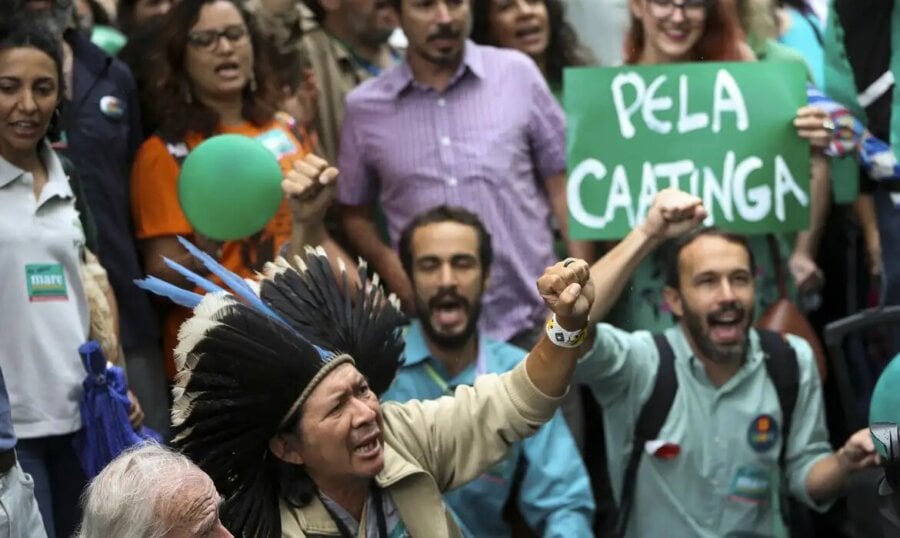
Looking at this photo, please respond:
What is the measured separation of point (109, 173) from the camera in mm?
7062

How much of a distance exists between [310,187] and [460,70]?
1.23m

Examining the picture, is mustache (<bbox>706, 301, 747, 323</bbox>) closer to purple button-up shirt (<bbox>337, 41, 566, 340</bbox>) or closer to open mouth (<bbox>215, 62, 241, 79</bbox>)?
purple button-up shirt (<bbox>337, 41, 566, 340</bbox>)

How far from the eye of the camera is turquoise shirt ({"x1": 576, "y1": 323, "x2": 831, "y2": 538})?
677 cm

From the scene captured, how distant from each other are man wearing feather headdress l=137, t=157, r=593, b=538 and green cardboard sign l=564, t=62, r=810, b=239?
161 cm

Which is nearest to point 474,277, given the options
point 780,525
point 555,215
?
point 555,215

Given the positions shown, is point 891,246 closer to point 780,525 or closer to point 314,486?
point 780,525

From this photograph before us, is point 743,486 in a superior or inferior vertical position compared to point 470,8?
inferior

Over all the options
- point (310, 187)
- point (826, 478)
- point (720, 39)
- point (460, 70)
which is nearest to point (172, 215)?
point (310, 187)

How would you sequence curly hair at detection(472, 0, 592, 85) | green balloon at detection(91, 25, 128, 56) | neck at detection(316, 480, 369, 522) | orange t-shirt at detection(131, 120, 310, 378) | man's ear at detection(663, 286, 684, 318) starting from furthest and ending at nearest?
green balloon at detection(91, 25, 128, 56)
curly hair at detection(472, 0, 592, 85)
orange t-shirt at detection(131, 120, 310, 378)
man's ear at detection(663, 286, 684, 318)
neck at detection(316, 480, 369, 522)

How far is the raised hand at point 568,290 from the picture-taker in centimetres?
541

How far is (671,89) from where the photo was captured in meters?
7.37

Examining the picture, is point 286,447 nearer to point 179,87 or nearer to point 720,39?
point 179,87

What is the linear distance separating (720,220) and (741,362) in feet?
1.94

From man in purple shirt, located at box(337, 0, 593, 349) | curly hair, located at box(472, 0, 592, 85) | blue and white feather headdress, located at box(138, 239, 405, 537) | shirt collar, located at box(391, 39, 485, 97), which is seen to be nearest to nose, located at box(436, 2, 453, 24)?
man in purple shirt, located at box(337, 0, 593, 349)
